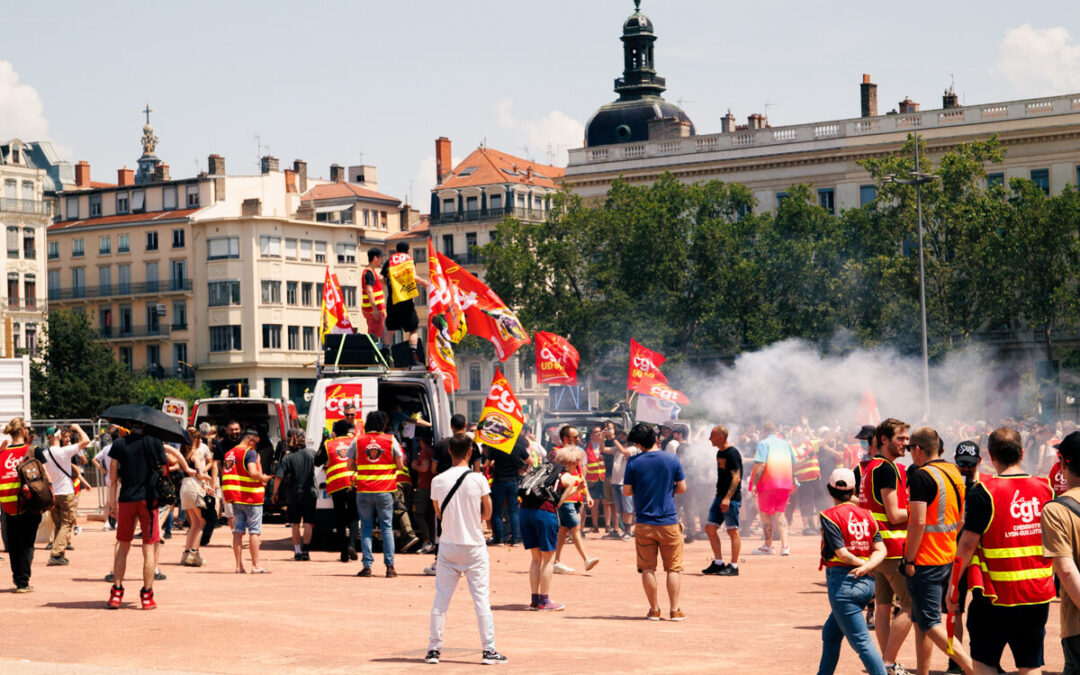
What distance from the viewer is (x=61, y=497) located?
19641 mm

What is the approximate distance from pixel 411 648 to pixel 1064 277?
5819 centimetres

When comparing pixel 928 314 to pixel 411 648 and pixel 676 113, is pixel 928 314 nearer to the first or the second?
pixel 676 113

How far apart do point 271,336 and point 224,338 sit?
9.18 feet

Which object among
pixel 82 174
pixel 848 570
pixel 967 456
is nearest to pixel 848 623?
pixel 848 570

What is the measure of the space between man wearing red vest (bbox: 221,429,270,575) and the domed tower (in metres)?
76.9

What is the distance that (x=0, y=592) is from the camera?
51.5 ft

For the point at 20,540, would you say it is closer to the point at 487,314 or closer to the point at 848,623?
the point at 848,623

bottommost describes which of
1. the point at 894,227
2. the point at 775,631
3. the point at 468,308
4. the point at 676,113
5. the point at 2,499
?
the point at 775,631

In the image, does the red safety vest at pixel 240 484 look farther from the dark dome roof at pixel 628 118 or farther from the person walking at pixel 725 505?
the dark dome roof at pixel 628 118

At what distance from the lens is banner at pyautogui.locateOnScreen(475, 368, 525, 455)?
20.2 metres

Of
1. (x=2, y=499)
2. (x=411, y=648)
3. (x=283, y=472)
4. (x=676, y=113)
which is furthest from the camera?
(x=676, y=113)

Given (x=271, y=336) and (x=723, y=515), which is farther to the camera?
(x=271, y=336)

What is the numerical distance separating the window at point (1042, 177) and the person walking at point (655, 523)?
62.4 meters

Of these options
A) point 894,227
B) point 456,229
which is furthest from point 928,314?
point 456,229
